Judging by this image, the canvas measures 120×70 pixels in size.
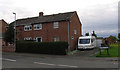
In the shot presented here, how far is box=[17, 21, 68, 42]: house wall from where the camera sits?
23.8 metres

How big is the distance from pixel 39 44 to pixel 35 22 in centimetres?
793

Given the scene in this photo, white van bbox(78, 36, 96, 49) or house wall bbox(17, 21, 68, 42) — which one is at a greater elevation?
house wall bbox(17, 21, 68, 42)

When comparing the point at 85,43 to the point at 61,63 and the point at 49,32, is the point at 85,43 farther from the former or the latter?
the point at 61,63

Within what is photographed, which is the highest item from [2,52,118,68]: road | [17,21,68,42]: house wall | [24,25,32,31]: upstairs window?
[24,25,32,31]: upstairs window

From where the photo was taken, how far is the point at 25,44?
22.8m

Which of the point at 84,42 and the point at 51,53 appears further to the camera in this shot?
the point at 84,42

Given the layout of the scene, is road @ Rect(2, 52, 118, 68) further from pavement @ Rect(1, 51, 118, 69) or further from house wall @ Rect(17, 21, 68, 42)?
house wall @ Rect(17, 21, 68, 42)

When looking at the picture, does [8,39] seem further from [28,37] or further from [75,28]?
[75,28]

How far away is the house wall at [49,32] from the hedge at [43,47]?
421 cm

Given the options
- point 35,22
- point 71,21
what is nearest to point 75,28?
point 71,21

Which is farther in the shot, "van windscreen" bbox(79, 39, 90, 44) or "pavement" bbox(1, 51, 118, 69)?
"van windscreen" bbox(79, 39, 90, 44)

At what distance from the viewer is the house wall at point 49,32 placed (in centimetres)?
2377

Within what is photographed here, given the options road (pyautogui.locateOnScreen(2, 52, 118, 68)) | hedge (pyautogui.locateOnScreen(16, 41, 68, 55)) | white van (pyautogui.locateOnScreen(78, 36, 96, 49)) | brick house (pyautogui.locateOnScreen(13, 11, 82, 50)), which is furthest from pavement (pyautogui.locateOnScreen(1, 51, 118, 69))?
brick house (pyautogui.locateOnScreen(13, 11, 82, 50))

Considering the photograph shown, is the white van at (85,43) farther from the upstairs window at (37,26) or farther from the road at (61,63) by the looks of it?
the upstairs window at (37,26)
